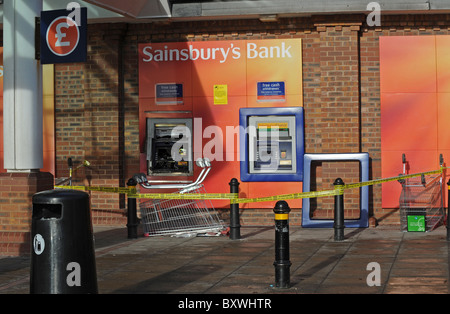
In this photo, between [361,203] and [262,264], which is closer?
[262,264]

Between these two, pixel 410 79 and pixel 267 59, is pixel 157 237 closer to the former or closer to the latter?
pixel 267 59

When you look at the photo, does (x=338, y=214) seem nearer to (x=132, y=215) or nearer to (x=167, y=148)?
(x=132, y=215)

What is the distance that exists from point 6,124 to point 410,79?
8263 millimetres

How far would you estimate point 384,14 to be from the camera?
15414mm

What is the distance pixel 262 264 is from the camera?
34.7 ft

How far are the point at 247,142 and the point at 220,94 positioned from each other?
47.5 inches

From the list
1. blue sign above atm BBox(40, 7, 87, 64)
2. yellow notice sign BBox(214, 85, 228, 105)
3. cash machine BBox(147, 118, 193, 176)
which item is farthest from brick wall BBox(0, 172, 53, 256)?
yellow notice sign BBox(214, 85, 228, 105)

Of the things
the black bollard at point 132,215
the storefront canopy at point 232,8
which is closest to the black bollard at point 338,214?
the black bollard at point 132,215

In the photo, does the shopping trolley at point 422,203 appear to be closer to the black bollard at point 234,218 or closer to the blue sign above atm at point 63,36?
the black bollard at point 234,218

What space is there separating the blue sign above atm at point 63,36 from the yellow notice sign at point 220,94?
4.92 m

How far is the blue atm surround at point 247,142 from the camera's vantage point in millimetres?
15805

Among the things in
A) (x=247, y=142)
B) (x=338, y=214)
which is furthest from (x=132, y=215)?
(x=338, y=214)

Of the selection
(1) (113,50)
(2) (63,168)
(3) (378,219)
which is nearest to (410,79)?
(3) (378,219)
